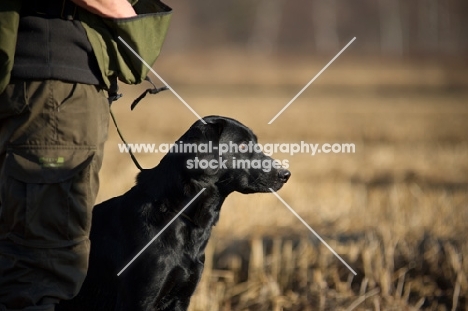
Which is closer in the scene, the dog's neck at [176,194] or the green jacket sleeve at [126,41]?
the green jacket sleeve at [126,41]

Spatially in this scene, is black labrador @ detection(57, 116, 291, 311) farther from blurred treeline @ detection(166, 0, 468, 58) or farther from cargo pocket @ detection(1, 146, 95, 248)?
blurred treeline @ detection(166, 0, 468, 58)

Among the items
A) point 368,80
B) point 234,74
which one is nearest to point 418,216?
point 368,80

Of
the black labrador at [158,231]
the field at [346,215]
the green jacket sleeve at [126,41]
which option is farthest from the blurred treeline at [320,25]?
the green jacket sleeve at [126,41]

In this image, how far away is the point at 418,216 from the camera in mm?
7895

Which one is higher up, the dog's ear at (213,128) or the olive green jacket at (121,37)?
the olive green jacket at (121,37)

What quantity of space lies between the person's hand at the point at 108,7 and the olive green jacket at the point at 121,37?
36 millimetres

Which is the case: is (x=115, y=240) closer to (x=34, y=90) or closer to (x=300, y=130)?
(x=34, y=90)

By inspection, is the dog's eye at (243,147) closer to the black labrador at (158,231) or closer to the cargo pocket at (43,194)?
the black labrador at (158,231)

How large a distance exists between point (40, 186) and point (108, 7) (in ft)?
2.80

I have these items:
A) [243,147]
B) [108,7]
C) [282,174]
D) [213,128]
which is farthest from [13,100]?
[282,174]

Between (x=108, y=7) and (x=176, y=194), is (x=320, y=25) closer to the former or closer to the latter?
(x=176, y=194)

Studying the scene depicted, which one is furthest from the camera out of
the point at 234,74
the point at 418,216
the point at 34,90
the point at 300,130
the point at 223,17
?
the point at 223,17

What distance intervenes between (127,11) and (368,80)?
32.2m

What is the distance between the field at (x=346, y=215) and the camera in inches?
240
